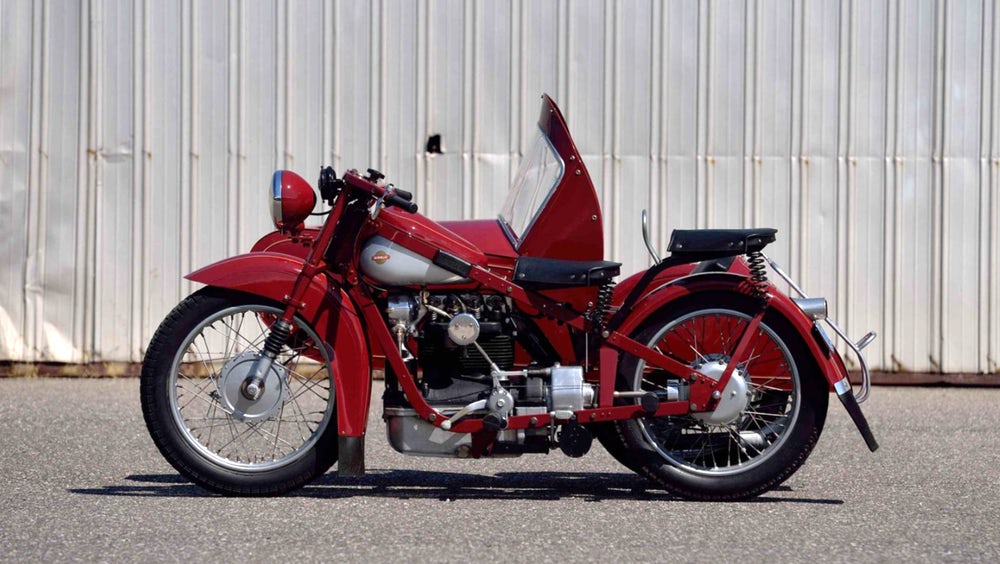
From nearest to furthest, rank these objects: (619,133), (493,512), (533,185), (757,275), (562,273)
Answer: (493,512), (562,273), (757,275), (533,185), (619,133)

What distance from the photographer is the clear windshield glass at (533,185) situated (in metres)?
5.64

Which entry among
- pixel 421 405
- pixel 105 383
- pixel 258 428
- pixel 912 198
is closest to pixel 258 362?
pixel 258 428

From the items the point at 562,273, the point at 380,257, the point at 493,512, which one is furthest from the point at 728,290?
the point at 380,257

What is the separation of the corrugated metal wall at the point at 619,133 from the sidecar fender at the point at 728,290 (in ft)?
14.1

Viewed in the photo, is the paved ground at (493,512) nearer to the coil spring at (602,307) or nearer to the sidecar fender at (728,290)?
the sidecar fender at (728,290)

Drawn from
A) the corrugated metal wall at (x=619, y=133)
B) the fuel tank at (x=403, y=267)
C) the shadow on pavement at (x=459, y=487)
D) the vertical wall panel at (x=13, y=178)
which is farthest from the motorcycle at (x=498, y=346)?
the vertical wall panel at (x=13, y=178)

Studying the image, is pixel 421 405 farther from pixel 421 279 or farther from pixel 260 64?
pixel 260 64

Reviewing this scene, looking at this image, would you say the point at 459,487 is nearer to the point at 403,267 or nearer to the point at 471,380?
the point at 471,380

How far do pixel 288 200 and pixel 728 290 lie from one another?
176 centimetres

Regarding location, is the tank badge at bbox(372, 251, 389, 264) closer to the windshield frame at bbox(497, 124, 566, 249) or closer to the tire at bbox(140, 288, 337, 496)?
the tire at bbox(140, 288, 337, 496)

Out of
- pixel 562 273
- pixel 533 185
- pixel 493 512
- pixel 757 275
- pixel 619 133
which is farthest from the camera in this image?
pixel 619 133

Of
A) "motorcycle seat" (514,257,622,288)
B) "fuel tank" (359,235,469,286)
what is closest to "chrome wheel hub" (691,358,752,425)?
"motorcycle seat" (514,257,622,288)

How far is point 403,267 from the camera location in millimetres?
5445

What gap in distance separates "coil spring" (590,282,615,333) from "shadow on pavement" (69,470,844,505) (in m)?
0.70
